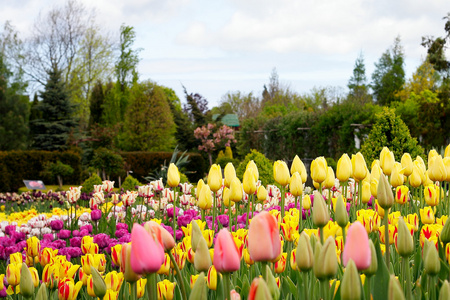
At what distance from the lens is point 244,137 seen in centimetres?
1912

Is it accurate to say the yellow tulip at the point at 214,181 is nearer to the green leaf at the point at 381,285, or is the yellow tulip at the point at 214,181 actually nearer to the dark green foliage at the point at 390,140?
the green leaf at the point at 381,285

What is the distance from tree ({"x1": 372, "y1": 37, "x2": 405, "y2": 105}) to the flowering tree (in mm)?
25261

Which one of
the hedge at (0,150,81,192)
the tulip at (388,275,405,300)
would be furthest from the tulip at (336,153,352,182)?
the hedge at (0,150,81,192)

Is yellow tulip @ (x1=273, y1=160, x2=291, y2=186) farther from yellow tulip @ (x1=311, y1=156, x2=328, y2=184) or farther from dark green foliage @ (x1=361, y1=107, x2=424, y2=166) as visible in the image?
dark green foliage @ (x1=361, y1=107, x2=424, y2=166)

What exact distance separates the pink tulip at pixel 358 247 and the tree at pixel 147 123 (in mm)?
22105

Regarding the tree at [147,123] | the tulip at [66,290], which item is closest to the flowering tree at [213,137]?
the tree at [147,123]

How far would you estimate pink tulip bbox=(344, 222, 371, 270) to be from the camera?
935 mm

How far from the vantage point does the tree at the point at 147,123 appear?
2278 cm

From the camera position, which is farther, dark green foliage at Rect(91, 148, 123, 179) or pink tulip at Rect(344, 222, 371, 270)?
dark green foliage at Rect(91, 148, 123, 179)

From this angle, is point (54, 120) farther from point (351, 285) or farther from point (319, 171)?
point (351, 285)

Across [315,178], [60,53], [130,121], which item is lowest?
[315,178]

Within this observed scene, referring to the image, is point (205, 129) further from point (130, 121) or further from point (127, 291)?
point (127, 291)

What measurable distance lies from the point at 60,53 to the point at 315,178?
93.1ft

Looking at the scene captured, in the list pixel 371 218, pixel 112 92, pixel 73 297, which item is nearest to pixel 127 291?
pixel 73 297
